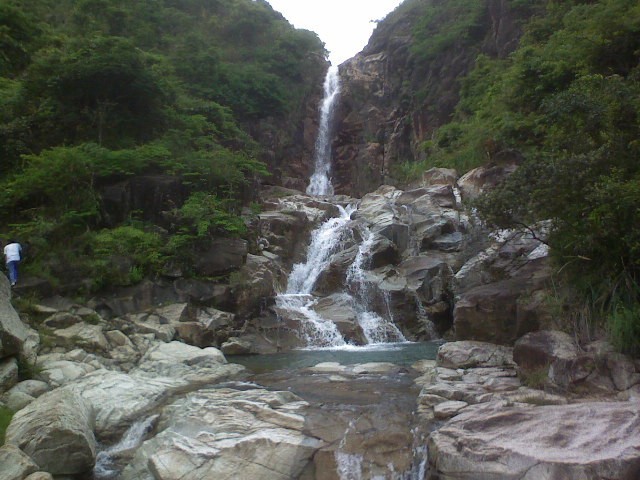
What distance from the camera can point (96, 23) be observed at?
77.5 feet

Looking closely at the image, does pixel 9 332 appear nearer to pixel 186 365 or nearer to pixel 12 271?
pixel 186 365

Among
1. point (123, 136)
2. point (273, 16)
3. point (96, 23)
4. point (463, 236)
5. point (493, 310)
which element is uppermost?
point (273, 16)

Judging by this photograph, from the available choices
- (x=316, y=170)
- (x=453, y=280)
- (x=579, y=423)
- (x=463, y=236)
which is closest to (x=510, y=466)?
(x=579, y=423)

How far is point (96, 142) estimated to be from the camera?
1864cm

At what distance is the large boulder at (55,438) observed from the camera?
6.10 m

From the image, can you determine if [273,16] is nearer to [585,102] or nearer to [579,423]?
[585,102]

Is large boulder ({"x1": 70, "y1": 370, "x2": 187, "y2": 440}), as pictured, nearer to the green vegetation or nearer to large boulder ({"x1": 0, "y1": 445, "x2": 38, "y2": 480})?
the green vegetation

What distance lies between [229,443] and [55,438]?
2.09m

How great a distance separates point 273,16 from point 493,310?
1378 inches

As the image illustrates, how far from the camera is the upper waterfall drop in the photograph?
3353 cm

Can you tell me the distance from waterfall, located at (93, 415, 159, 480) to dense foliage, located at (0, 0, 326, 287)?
25.9 ft

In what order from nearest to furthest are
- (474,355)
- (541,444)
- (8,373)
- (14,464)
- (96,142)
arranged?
(541,444) → (14,464) → (8,373) → (474,355) → (96,142)

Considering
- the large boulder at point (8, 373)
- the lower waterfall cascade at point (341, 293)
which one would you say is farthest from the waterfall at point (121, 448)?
the lower waterfall cascade at point (341, 293)

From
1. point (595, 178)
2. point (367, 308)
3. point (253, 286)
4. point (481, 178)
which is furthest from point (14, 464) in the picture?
point (481, 178)
